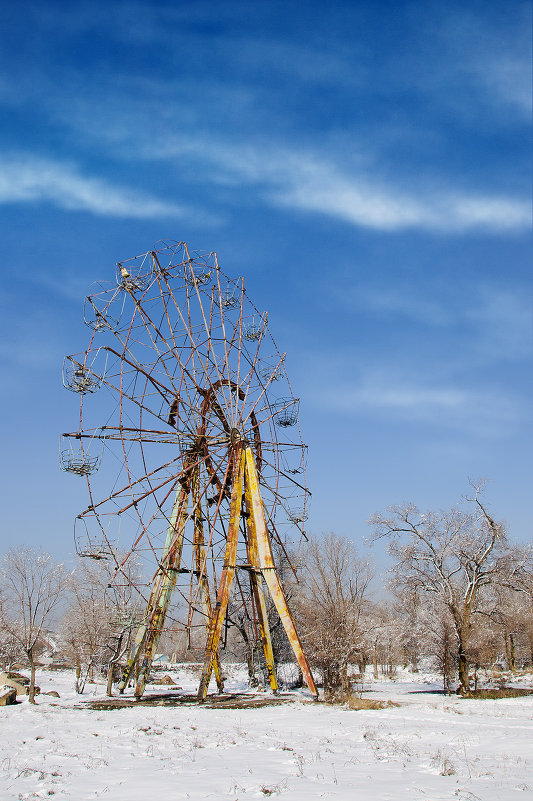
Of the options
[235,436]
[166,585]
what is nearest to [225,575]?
[166,585]

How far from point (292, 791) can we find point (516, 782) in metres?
3.12

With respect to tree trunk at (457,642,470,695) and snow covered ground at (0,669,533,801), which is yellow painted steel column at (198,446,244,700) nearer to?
snow covered ground at (0,669,533,801)

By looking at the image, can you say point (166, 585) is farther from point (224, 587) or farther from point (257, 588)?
point (224, 587)

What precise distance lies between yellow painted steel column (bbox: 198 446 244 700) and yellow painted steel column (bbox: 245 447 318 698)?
56 cm

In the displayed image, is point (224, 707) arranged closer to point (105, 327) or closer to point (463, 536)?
point (105, 327)

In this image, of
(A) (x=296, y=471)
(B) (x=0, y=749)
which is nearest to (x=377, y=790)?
(B) (x=0, y=749)

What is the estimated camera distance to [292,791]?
7574mm

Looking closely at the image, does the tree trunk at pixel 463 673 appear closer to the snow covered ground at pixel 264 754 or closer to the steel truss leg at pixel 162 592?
the snow covered ground at pixel 264 754

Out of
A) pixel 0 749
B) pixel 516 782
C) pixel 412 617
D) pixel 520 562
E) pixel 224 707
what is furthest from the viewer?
pixel 412 617

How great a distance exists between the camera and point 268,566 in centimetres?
2025

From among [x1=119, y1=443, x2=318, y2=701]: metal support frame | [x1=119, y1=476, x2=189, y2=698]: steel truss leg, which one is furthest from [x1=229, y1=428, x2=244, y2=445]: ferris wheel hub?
[x1=119, y1=476, x2=189, y2=698]: steel truss leg

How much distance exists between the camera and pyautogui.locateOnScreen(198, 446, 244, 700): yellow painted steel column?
1908 cm

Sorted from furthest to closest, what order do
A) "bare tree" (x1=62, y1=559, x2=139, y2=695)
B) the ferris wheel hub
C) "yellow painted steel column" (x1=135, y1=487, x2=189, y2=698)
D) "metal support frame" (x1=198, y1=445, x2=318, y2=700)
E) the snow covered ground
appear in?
"bare tree" (x1=62, y1=559, x2=139, y2=695) < the ferris wheel hub < "yellow painted steel column" (x1=135, y1=487, x2=189, y2=698) < "metal support frame" (x1=198, y1=445, x2=318, y2=700) < the snow covered ground

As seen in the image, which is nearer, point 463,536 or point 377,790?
point 377,790
